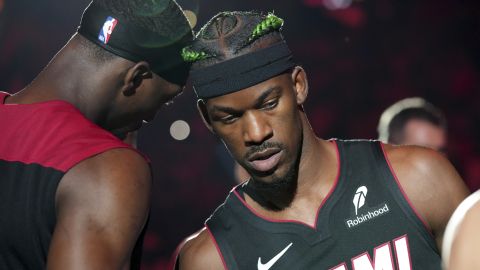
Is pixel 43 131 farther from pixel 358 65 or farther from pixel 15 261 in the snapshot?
pixel 358 65

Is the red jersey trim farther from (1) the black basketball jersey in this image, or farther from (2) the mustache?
(1) the black basketball jersey

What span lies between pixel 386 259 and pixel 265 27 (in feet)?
3.37

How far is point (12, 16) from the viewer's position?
7.39 m

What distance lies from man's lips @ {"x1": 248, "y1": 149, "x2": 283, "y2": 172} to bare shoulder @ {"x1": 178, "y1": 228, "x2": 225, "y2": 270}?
424 mm

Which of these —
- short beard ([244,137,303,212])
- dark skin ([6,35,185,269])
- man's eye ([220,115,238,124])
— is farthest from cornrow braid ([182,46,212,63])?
short beard ([244,137,303,212])

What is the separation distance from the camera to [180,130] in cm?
792

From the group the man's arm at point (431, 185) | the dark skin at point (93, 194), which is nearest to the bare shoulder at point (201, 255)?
the dark skin at point (93, 194)

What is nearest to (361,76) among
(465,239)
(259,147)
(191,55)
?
(191,55)

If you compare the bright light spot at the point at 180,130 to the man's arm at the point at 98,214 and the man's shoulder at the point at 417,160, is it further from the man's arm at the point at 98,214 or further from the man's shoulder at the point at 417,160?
the man's arm at the point at 98,214

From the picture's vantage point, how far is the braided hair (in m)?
2.58

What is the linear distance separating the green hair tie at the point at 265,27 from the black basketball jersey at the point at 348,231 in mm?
570

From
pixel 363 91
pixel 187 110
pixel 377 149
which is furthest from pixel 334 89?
pixel 377 149

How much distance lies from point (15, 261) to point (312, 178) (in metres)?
1.19

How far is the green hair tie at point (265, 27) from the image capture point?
260 cm
